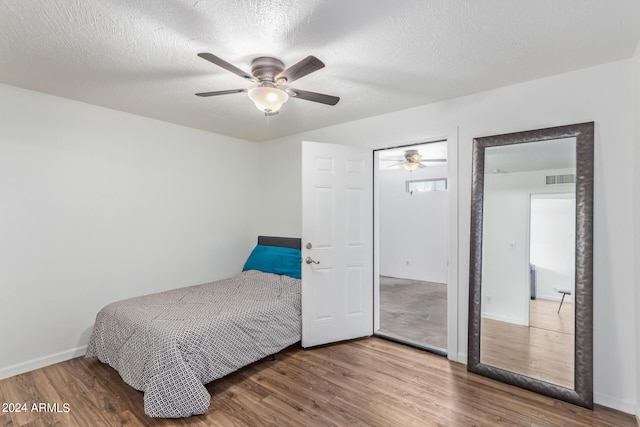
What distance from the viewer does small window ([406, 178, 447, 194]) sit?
21.0ft

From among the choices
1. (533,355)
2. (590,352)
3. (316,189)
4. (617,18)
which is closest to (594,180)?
(617,18)

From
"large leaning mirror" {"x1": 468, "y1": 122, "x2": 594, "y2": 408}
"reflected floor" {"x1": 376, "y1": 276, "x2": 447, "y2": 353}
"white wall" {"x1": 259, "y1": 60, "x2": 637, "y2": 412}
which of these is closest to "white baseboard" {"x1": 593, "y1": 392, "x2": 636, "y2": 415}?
"white wall" {"x1": 259, "y1": 60, "x2": 637, "y2": 412}

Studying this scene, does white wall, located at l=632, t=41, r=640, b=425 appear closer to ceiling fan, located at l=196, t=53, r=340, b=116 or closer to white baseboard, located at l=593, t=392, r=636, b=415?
white baseboard, located at l=593, t=392, r=636, b=415

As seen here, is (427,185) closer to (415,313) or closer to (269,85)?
(415,313)

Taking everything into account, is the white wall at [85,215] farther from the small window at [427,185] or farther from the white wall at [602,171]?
the small window at [427,185]

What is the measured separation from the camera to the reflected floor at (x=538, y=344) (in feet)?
7.70

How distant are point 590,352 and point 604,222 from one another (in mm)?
941

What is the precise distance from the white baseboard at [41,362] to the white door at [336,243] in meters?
2.20

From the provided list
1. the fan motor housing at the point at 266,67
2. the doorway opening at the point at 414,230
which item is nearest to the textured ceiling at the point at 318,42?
the fan motor housing at the point at 266,67

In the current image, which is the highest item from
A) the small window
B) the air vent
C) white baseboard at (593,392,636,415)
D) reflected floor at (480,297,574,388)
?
the small window

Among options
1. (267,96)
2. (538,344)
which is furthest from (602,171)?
(267,96)

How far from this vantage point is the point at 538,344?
100.0 inches

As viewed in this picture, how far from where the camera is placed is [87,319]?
3.06 m

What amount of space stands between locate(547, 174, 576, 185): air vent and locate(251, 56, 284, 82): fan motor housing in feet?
7.49
